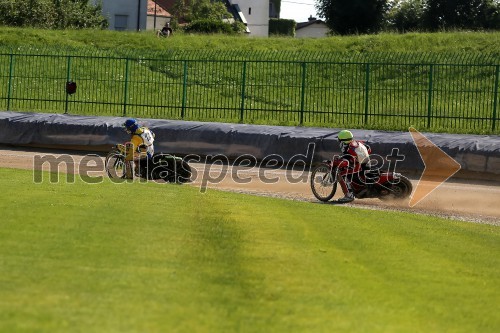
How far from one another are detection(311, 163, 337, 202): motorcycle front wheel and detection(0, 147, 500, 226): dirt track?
206mm

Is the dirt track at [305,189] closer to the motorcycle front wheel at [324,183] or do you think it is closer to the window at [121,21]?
the motorcycle front wheel at [324,183]

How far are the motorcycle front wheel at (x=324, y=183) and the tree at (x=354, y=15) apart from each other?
144ft

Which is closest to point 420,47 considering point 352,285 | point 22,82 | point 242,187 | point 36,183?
point 22,82

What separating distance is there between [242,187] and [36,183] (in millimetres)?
5247

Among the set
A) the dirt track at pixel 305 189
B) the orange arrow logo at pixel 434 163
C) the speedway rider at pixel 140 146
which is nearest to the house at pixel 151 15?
the dirt track at pixel 305 189

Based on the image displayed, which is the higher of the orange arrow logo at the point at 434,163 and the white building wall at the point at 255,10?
the white building wall at the point at 255,10

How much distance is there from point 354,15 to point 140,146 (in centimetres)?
4441

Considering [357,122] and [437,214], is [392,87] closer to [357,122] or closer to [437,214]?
[357,122]

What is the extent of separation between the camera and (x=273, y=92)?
31.1 metres

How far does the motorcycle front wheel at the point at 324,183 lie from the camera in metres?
18.5

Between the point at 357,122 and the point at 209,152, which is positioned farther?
the point at 357,122

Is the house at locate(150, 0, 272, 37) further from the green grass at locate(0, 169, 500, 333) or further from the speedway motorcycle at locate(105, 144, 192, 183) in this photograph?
the green grass at locate(0, 169, 500, 333)

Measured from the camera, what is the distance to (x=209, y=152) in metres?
25.2
